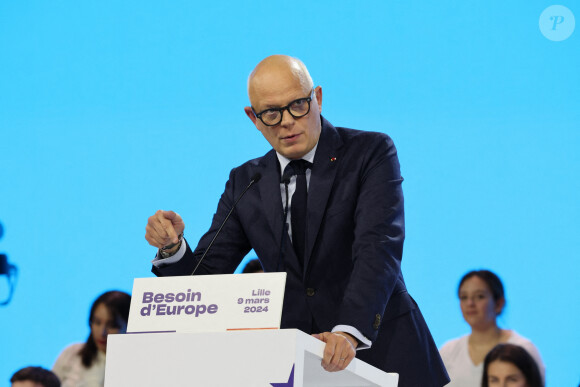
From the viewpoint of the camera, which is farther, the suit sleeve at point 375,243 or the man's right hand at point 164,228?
the man's right hand at point 164,228

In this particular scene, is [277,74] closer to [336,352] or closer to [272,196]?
[272,196]

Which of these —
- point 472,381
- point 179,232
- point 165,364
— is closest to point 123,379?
point 165,364

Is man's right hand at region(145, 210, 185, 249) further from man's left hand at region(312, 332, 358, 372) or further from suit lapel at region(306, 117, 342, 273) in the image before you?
man's left hand at region(312, 332, 358, 372)

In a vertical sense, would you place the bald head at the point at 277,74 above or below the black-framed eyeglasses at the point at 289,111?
above

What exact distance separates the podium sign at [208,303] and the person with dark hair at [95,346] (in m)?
2.47

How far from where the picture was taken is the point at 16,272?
4355mm

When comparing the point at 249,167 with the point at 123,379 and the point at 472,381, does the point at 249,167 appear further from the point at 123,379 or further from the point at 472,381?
the point at 472,381

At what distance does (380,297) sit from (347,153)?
1.58 feet

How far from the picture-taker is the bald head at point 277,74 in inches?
83.9

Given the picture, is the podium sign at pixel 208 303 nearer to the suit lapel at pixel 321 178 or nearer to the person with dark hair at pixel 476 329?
the suit lapel at pixel 321 178

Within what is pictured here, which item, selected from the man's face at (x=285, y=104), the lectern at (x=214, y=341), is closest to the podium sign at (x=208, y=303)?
the lectern at (x=214, y=341)

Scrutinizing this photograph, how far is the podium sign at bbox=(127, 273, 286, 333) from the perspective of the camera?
1565 mm

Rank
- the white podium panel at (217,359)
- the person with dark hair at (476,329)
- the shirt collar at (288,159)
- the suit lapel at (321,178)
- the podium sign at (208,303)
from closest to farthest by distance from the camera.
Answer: the white podium panel at (217,359)
the podium sign at (208,303)
the suit lapel at (321,178)
the shirt collar at (288,159)
the person with dark hair at (476,329)

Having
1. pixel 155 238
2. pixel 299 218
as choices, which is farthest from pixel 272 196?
pixel 155 238
